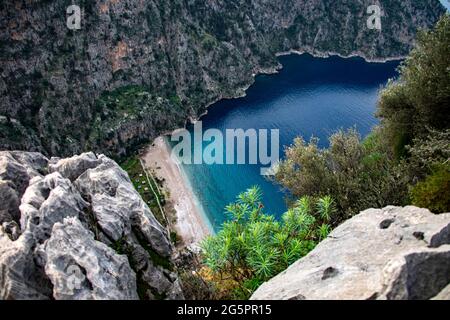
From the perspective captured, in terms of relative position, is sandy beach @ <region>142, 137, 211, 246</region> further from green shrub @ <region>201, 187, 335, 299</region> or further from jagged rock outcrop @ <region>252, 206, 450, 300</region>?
jagged rock outcrop @ <region>252, 206, 450, 300</region>

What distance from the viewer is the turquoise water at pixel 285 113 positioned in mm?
103625

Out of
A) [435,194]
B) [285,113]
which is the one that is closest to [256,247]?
[435,194]

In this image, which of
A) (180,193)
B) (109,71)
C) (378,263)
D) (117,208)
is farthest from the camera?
(109,71)

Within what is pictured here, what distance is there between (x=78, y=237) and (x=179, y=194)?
79.3 m

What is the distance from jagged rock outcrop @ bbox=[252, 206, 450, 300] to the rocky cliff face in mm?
99295

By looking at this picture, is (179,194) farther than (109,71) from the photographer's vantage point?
No

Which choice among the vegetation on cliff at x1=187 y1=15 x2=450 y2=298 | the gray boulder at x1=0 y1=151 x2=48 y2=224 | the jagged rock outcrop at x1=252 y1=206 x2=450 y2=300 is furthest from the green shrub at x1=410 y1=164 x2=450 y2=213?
the gray boulder at x1=0 y1=151 x2=48 y2=224

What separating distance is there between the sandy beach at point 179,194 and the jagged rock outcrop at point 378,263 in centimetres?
6491

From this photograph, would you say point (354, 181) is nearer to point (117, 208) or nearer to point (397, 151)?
point (397, 151)

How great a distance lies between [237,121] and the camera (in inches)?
5684

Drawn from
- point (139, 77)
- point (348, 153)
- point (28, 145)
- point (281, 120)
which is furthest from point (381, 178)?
point (139, 77)

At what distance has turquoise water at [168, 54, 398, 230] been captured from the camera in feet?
340
